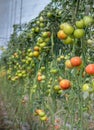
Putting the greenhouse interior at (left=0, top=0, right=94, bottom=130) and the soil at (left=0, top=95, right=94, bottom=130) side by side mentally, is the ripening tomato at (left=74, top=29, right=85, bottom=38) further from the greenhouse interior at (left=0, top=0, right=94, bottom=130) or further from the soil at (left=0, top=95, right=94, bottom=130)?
the soil at (left=0, top=95, right=94, bottom=130)

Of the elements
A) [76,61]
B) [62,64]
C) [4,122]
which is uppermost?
[76,61]

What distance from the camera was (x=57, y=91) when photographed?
4.84 ft

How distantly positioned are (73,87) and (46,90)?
75cm

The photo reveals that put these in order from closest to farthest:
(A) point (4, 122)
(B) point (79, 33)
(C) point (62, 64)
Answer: (B) point (79, 33) < (C) point (62, 64) < (A) point (4, 122)

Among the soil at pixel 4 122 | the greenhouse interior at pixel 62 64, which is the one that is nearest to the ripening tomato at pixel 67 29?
the greenhouse interior at pixel 62 64

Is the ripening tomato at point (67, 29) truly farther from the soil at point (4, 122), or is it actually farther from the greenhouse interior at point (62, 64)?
the soil at point (4, 122)

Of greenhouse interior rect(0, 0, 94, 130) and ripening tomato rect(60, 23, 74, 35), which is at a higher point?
ripening tomato rect(60, 23, 74, 35)

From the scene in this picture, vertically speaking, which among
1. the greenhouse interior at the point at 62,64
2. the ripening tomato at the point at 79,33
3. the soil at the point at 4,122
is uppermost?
the ripening tomato at the point at 79,33

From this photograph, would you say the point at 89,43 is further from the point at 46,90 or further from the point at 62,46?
the point at 46,90

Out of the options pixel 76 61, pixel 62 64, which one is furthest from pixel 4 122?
pixel 76 61

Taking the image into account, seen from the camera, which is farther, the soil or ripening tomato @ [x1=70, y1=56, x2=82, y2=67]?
the soil

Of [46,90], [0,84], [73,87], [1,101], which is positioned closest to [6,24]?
[0,84]

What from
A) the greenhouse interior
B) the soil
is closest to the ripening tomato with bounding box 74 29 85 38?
the greenhouse interior

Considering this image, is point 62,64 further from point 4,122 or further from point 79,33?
point 4,122
